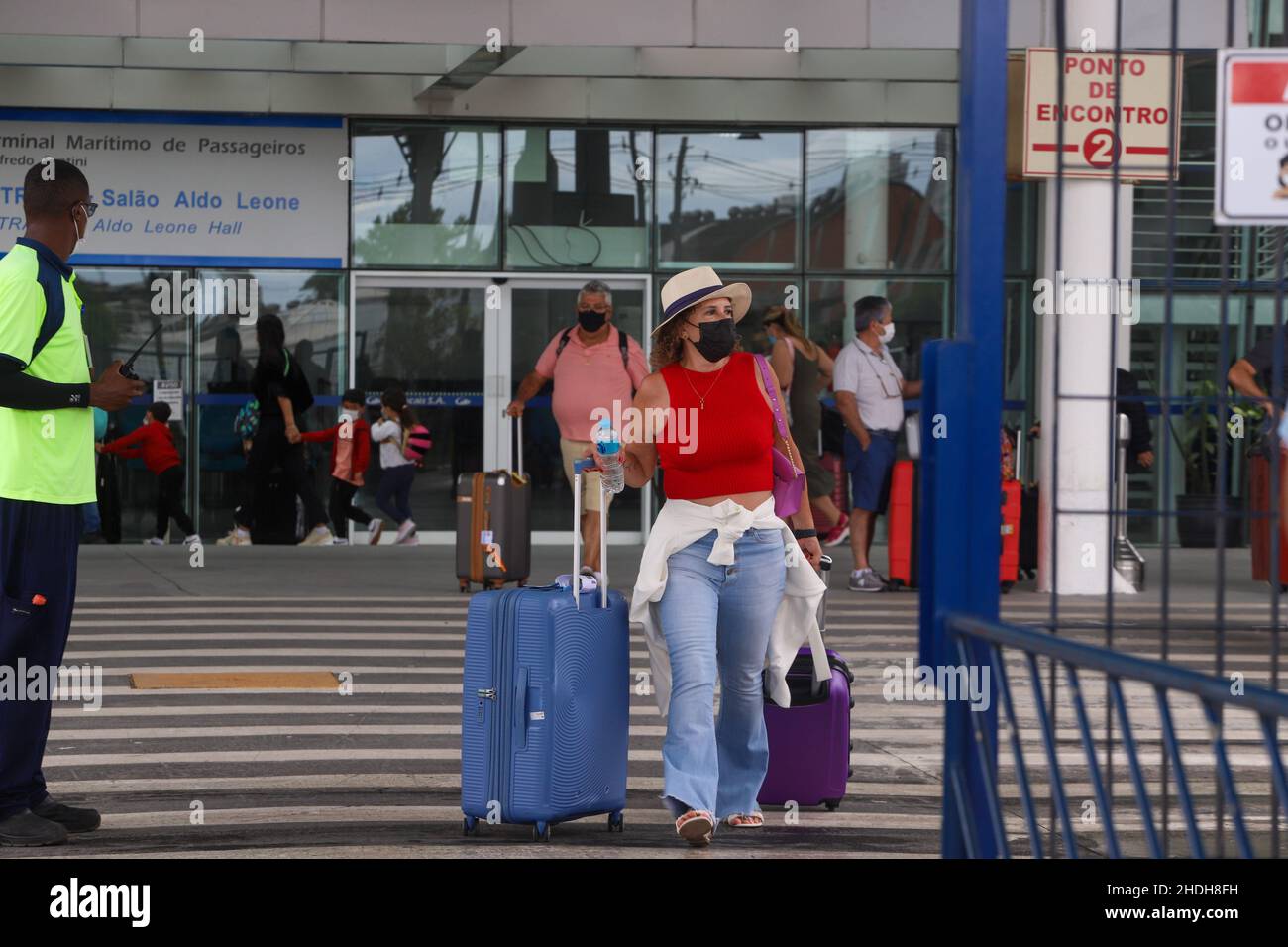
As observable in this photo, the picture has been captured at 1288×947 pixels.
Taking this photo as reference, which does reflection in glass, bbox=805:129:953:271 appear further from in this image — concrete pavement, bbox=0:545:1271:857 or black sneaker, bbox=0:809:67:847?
black sneaker, bbox=0:809:67:847

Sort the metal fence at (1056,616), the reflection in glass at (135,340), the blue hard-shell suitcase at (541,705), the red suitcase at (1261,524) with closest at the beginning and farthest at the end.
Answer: the metal fence at (1056,616), the red suitcase at (1261,524), the blue hard-shell suitcase at (541,705), the reflection in glass at (135,340)

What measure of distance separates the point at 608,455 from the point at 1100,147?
2.36 m

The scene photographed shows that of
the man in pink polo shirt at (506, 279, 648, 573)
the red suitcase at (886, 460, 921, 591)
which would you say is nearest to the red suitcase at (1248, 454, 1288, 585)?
the red suitcase at (886, 460, 921, 591)

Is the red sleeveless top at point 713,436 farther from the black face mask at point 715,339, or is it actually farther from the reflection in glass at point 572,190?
the reflection in glass at point 572,190

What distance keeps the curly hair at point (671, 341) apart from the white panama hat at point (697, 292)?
2cm

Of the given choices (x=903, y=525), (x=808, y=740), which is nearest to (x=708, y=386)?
(x=808, y=740)

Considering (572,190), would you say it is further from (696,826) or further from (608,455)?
(696,826)

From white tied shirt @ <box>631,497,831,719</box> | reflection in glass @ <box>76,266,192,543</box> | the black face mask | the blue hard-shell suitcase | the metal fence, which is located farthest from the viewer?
reflection in glass @ <box>76,266,192,543</box>

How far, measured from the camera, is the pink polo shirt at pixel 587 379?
40.2 feet

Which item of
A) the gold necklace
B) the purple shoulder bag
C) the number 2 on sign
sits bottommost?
the purple shoulder bag

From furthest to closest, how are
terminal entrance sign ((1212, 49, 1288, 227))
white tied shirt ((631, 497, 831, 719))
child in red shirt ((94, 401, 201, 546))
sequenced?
child in red shirt ((94, 401, 201, 546)) < white tied shirt ((631, 497, 831, 719)) < terminal entrance sign ((1212, 49, 1288, 227))

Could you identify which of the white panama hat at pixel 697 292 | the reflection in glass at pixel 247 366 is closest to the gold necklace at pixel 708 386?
the white panama hat at pixel 697 292

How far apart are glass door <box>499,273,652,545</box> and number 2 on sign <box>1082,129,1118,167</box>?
14920 mm

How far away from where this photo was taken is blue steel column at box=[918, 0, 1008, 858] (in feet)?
11.9
